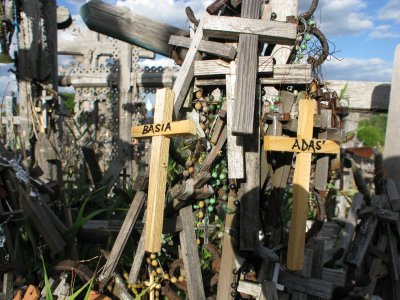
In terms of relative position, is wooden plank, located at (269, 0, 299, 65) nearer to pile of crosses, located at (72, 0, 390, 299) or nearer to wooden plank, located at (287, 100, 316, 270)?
pile of crosses, located at (72, 0, 390, 299)

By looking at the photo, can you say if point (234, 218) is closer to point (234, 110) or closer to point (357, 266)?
point (234, 110)

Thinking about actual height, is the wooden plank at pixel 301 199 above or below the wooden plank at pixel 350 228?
above

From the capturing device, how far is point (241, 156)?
2.16 meters

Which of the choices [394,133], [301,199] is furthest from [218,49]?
[394,133]

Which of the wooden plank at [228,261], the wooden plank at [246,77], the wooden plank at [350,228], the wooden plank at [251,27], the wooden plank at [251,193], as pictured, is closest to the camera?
the wooden plank at [246,77]

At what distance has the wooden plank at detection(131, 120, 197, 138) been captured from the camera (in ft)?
6.79

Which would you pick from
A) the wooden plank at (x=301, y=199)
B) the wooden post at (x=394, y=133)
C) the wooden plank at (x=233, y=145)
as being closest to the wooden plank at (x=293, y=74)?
the wooden plank at (x=301, y=199)

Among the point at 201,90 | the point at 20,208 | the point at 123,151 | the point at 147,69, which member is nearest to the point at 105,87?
the point at 147,69

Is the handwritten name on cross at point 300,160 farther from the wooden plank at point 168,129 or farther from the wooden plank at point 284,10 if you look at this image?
the wooden plank at point 284,10

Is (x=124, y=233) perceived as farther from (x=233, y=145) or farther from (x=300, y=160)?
(x=300, y=160)

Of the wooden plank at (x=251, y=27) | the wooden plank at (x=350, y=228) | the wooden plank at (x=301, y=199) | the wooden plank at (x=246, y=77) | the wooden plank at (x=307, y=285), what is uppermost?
the wooden plank at (x=251, y=27)

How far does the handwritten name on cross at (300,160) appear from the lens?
2.16 meters

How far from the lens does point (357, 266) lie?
291 centimetres

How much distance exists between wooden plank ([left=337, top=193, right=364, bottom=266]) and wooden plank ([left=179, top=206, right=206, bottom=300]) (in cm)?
111
